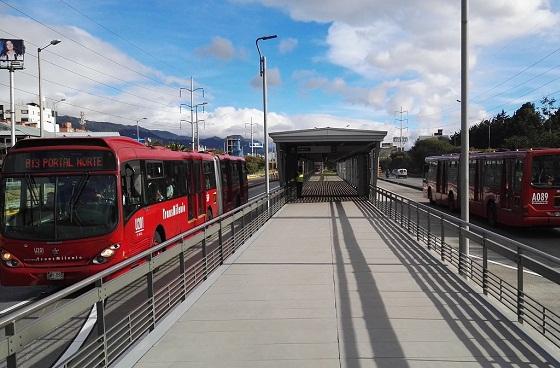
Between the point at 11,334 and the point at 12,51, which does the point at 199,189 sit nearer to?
the point at 11,334

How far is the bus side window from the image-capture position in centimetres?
984

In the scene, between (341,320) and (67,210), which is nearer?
(341,320)

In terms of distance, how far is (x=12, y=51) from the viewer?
156 feet

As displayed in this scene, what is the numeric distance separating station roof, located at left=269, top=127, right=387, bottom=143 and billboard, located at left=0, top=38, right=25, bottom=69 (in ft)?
110

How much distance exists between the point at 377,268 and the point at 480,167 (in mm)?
12128

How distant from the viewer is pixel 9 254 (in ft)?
29.7

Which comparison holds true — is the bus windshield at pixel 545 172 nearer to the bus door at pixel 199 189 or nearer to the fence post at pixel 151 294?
the bus door at pixel 199 189

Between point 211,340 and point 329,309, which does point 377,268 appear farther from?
point 211,340

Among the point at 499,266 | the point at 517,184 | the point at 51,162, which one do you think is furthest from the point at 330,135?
the point at 51,162

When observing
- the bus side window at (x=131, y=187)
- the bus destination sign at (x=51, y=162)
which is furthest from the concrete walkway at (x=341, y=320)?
the bus destination sign at (x=51, y=162)

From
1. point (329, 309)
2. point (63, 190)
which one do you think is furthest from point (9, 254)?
point (329, 309)

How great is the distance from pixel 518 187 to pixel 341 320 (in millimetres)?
11988

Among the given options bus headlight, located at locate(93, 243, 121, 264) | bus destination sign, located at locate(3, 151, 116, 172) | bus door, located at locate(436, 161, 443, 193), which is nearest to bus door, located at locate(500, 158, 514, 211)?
bus door, located at locate(436, 161, 443, 193)

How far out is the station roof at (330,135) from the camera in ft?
77.8
